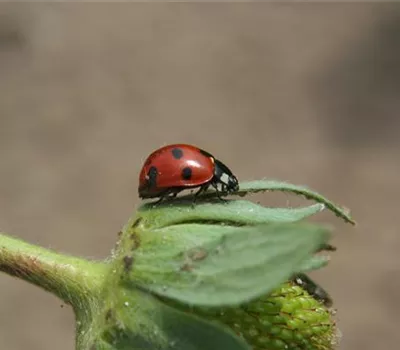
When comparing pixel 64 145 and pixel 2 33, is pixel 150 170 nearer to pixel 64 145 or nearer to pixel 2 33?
pixel 64 145

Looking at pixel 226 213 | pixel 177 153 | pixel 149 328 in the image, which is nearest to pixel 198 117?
pixel 177 153

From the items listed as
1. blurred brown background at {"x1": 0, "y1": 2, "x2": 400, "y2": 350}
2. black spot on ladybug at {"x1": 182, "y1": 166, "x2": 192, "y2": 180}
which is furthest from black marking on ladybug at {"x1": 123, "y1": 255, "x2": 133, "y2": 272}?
blurred brown background at {"x1": 0, "y1": 2, "x2": 400, "y2": 350}

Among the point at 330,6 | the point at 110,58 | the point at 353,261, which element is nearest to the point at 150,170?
the point at 353,261

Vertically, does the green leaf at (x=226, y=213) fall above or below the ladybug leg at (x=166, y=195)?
below

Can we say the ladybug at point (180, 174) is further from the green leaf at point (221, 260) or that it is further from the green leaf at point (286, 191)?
the green leaf at point (221, 260)

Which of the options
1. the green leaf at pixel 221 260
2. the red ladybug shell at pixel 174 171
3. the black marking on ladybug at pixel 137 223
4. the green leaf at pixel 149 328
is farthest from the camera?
the red ladybug shell at pixel 174 171

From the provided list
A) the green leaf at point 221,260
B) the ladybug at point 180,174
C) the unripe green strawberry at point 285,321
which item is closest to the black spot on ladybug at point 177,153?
the ladybug at point 180,174

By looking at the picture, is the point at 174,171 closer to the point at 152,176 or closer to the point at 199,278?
the point at 152,176
